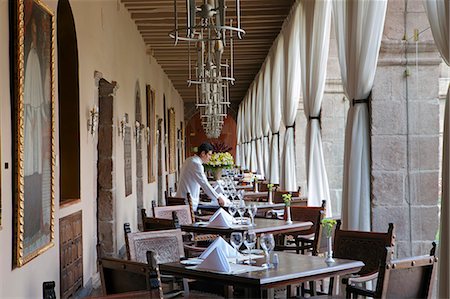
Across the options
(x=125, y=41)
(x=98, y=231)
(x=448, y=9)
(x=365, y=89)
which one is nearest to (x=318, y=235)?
(x=365, y=89)

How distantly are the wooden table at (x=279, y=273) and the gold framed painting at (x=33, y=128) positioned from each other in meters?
1.13

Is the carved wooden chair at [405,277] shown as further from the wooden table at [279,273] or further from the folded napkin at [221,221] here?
the folded napkin at [221,221]

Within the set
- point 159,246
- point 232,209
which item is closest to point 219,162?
point 232,209

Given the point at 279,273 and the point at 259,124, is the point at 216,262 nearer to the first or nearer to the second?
the point at 279,273

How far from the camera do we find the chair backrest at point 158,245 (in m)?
4.33

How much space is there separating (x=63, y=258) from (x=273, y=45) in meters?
8.88

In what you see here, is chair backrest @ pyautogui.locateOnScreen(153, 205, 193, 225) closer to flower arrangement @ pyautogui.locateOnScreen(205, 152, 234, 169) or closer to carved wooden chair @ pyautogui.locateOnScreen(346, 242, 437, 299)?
carved wooden chair @ pyautogui.locateOnScreen(346, 242, 437, 299)

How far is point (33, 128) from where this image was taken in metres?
4.58

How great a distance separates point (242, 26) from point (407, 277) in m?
9.28

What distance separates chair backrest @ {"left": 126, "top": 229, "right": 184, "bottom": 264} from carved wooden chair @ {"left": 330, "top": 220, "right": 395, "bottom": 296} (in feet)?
3.54

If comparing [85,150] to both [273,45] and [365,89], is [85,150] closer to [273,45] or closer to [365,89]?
[365,89]

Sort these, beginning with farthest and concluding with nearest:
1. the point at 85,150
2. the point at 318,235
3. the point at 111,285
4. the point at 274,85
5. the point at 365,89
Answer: the point at 274,85 → the point at 85,150 → the point at 365,89 → the point at 318,235 → the point at 111,285

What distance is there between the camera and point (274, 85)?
13.1 meters

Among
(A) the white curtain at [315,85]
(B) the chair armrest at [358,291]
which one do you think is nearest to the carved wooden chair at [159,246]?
(B) the chair armrest at [358,291]
